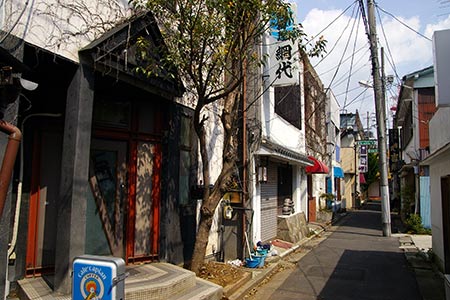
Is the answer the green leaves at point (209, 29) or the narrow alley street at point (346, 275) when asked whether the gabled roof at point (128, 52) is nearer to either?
the green leaves at point (209, 29)

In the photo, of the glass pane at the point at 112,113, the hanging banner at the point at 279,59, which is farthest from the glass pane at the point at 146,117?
the hanging banner at the point at 279,59

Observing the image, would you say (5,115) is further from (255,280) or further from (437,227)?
(437,227)

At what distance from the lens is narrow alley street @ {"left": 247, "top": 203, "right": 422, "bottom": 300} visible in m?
7.75

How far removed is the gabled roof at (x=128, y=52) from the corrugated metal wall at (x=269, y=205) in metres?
6.38

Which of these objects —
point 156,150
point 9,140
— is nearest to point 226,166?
point 156,150

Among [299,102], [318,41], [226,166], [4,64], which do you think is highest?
[299,102]

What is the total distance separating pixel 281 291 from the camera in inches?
314

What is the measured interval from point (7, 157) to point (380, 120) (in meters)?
15.8

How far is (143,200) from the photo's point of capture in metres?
7.77

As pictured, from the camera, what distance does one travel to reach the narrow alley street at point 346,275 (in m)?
7.75

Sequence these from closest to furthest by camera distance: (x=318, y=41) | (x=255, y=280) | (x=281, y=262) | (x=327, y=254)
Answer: (x=318, y=41) < (x=255, y=280) < (x=281, y=262) < (x=327, y=254)

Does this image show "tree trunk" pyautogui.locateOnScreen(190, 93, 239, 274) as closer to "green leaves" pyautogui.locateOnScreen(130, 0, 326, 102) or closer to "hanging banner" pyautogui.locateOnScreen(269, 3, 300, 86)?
"green leaves" pyautogui.locateOnScreen(130, 0, 326, 102)

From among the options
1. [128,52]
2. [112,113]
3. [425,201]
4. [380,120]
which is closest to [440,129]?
[128,52]

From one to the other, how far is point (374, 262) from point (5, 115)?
34.7ft
